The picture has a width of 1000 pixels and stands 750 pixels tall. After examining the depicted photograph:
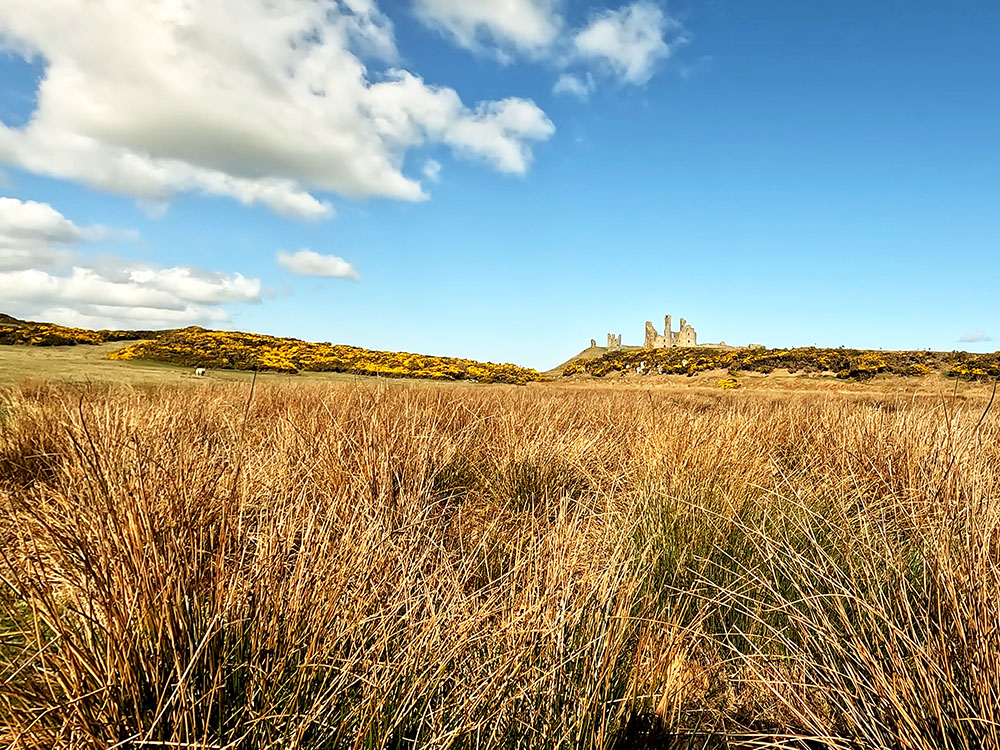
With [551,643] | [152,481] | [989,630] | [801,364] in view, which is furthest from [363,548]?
[801,364]

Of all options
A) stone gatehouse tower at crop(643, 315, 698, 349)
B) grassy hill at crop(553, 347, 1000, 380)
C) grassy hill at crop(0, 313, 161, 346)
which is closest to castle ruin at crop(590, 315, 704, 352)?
stone gatehouse tower at crop(643, 315, 698, 349)

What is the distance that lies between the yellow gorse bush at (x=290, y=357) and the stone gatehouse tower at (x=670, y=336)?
35.1m

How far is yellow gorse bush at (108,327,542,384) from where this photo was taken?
19.3 meters

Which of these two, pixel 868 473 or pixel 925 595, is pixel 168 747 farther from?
pixel 868 473

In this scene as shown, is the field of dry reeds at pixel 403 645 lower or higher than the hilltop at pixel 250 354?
lower

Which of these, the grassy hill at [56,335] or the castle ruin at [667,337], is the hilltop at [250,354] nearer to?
the grassy hill at [56,335]

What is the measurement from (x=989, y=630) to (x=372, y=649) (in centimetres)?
158

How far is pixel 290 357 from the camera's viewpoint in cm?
2327

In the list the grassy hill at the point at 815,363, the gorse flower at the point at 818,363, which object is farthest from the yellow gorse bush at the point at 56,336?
the gorse flower at the point at 818,363

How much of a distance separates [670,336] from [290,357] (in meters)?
50.1

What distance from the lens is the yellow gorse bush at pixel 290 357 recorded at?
762 inches

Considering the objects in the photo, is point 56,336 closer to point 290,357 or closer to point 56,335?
point 56,335

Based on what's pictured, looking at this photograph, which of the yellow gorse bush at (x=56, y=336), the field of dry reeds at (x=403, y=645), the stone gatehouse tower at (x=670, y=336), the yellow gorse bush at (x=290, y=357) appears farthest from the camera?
the stone gatehouse tower at (x=670, y=336)

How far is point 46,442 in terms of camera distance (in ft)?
13.5
